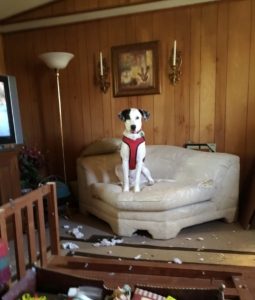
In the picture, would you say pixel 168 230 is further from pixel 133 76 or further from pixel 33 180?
pixel 133 76

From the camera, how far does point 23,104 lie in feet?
11.5

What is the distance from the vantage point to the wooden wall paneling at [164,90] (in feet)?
9.37

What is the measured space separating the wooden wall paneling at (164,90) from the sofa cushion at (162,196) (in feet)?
2.64

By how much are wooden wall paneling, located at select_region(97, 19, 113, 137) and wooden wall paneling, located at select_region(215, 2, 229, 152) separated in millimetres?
1155

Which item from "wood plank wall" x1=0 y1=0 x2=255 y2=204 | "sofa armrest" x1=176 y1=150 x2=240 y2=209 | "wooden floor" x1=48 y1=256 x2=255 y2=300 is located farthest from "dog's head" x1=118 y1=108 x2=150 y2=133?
"wooden floor" x1=48 y1=256 x2=255 y2=300

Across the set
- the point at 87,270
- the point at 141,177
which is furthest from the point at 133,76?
the point at 87,270

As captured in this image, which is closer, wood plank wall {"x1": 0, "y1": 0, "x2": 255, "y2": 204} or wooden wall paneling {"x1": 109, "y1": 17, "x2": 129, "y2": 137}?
wood plank wall {"x1": 0, "y1": 0, "x2": 255, "y2": 204}

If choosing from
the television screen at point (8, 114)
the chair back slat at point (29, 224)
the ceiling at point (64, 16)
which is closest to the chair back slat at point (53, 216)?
the chair back slat at point (29, 224)

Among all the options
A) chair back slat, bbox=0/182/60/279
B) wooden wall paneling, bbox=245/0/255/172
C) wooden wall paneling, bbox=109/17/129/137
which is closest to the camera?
chair back slat, bbox=0/182/60/279

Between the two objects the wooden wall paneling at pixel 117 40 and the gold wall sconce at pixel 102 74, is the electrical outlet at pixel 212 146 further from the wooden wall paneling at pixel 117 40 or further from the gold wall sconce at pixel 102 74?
the gold wall sconce at pixel 102 74

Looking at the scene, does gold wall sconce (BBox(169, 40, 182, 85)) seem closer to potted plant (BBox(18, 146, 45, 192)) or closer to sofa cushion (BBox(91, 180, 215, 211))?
sofa cushion (BBox(91, 180, 215, 211))

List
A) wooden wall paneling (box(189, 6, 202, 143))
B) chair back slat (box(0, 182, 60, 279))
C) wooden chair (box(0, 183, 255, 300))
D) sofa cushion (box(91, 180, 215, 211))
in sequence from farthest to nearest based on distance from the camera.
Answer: wooden wall paneling (box(189, 6, 202, 143)) → sofa cushion (box(91, 180, 215, 211)) → chair back slat (box(0, 182, 60, 279)) → wooden chair (box(0, 183, 255, 300))

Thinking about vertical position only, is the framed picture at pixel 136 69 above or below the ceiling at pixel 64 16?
below

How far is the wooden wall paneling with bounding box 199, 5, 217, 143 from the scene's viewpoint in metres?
2.72
